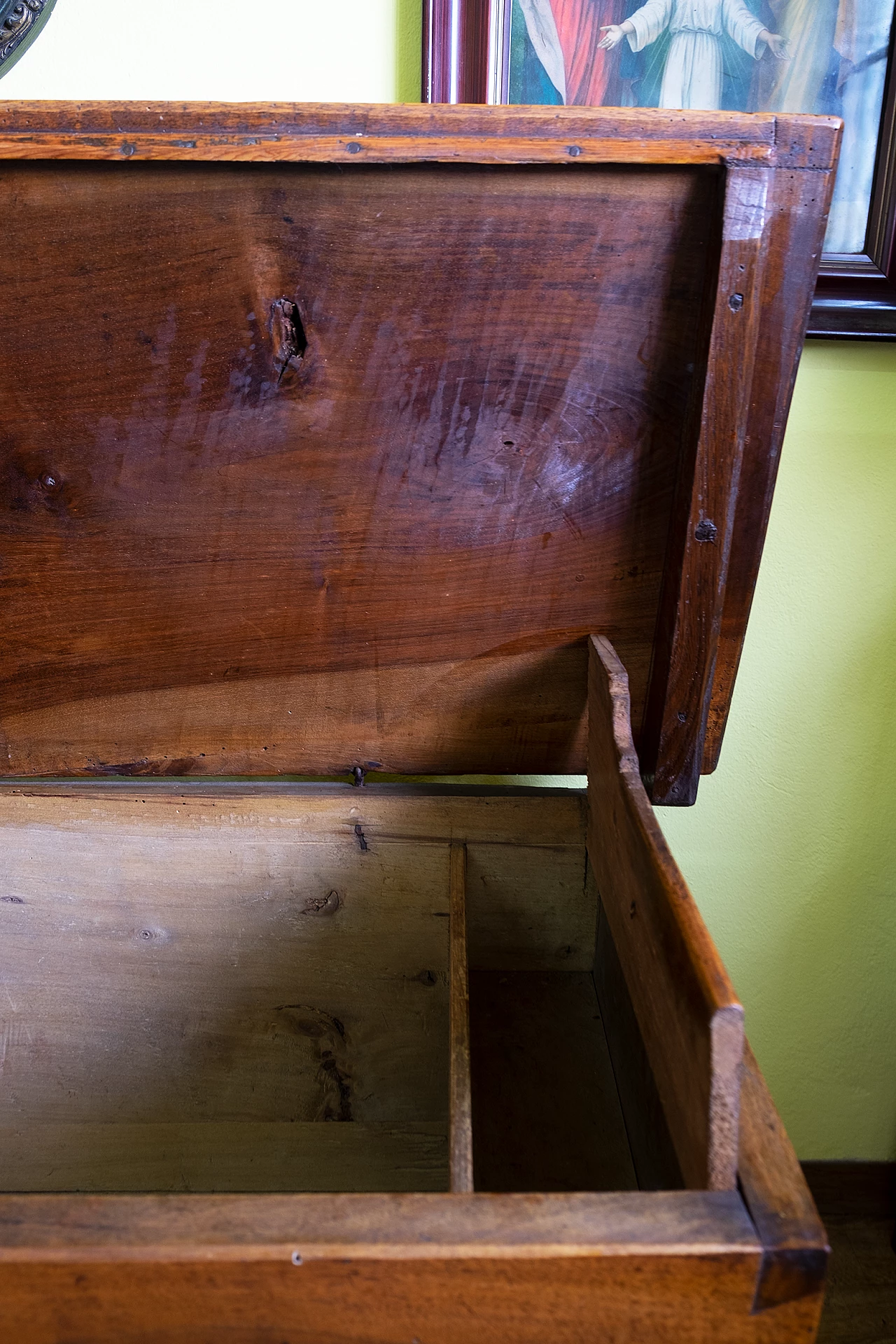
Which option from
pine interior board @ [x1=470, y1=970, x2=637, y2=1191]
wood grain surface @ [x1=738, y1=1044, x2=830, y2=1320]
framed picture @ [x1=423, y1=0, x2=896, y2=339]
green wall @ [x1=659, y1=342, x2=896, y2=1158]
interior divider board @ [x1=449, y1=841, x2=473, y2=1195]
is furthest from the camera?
green wall @ [x1=659, y1=342, x2=896, y2=1158]

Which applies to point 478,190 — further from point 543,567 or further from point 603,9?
point 603,9

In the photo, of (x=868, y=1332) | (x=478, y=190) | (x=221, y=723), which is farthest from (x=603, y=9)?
(x=868, y=1332)

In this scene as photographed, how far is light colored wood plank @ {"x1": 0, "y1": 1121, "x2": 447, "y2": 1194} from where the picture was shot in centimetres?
93

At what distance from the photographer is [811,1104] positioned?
1.23 meters

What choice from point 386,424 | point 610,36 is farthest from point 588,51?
point 386,424

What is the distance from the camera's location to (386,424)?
28.4 inches

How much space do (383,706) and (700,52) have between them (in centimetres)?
67

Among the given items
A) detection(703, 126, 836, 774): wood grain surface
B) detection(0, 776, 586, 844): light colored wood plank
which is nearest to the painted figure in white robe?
detection(703, 126, 836, 774): wood grain surface

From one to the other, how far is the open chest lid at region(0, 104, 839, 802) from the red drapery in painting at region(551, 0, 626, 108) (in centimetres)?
35

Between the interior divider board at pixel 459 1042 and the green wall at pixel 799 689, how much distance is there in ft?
1.15

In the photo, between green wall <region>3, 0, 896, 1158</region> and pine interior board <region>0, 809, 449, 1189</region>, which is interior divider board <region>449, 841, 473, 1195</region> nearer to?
pine interior board <region>0, 809, 449, 1189</region>

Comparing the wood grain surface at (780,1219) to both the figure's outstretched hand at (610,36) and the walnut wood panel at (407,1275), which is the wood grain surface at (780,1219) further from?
the figure's outstretched hand at (610,36)

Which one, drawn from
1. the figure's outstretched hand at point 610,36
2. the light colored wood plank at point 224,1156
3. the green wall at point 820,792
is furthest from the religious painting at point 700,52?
the light colored wood plank at point 224,1156

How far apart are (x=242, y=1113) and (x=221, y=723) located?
415 mm
